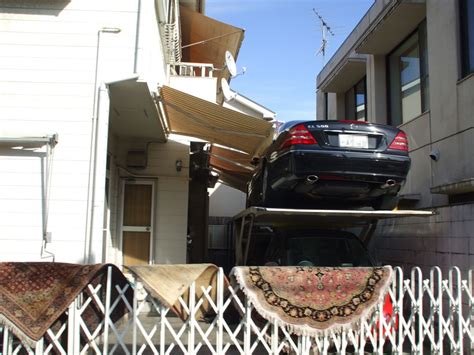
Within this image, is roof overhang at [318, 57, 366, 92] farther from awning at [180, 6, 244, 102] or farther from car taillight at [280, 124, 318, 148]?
car taillight at [280, 124, 318, 148]

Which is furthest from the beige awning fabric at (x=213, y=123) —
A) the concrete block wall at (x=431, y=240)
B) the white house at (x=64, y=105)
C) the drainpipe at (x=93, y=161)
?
the concrete block wall at (x=431, y=240)

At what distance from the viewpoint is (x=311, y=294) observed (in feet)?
15.2

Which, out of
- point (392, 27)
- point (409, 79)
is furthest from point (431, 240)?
point (392, 27)

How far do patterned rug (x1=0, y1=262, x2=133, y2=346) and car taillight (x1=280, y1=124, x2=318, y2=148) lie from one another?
2.57 m

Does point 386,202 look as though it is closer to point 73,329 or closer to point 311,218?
point 311,218

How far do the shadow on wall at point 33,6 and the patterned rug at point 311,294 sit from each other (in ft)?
13.3

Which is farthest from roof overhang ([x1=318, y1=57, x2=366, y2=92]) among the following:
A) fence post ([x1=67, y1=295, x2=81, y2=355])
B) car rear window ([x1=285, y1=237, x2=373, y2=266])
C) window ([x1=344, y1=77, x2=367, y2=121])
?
fence post ([x1=67, y1=295, x2=81, y2=355])

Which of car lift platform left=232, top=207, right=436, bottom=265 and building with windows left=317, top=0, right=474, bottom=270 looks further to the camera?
building with windows left=317, top=0, right=474, bottom=270

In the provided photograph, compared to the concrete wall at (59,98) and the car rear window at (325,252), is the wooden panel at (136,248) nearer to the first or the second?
the concrete wall at (59,98)

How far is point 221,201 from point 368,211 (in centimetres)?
1099

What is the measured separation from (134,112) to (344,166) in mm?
3437

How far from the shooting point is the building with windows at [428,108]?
260 inches

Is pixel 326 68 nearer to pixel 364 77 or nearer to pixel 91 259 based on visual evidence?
pixel 364 77

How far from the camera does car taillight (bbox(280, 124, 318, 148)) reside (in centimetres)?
571
